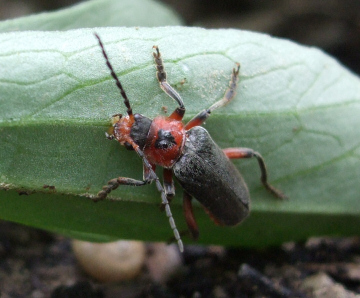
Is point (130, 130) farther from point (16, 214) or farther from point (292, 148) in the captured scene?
point (292, 148)

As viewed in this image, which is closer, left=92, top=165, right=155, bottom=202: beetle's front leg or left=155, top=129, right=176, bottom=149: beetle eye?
left=92, top=165, right=155, bottom=202: beetle's front leg

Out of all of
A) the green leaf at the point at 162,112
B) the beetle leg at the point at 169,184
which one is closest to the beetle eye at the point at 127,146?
the green leaf at the point at 162,112

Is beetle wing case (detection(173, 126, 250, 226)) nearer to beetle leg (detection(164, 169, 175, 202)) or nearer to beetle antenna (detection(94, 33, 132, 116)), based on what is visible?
beetle leg (detection(164, 169, 175, 202))

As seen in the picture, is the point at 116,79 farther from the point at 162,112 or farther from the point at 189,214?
the point at 189,214

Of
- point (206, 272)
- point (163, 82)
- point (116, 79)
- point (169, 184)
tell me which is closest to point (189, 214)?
point (169, 184)

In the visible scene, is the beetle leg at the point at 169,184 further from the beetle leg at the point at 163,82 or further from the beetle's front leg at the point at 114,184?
the beetle leg at the point at 163,82

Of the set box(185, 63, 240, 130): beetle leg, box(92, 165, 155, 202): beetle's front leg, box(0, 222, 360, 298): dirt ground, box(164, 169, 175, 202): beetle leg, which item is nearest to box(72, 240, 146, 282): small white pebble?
box(0, 222, 360, 298): dirt ground
